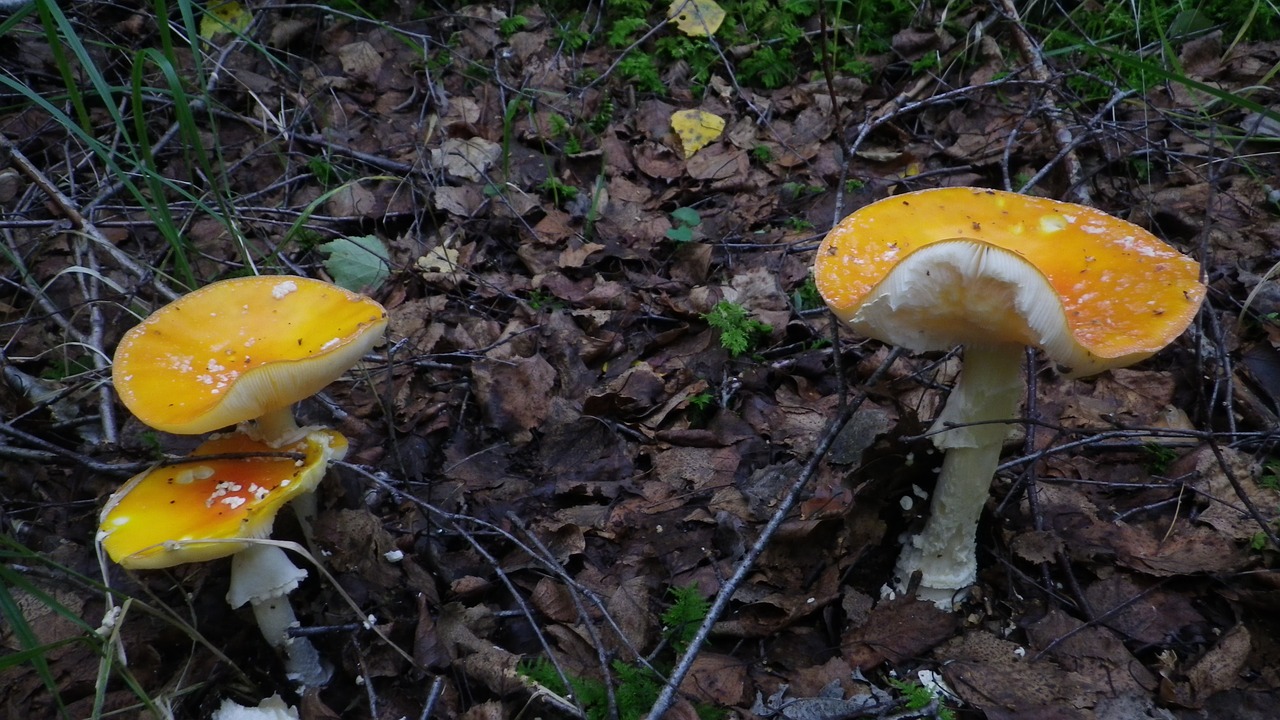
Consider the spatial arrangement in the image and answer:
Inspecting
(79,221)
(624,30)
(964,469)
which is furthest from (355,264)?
(964,469)

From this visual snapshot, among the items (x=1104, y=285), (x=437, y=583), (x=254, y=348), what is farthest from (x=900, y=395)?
(x=254, y=348)

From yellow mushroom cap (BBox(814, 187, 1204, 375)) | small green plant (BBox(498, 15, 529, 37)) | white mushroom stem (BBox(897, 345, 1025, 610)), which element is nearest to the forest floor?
white mushroom stem (BBox(897, 345, 1025, 610))

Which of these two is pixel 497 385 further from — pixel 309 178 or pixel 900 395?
pixel 309 178

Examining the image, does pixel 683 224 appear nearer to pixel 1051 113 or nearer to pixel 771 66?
pixel 771 66

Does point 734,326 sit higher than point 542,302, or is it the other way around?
point 734,326

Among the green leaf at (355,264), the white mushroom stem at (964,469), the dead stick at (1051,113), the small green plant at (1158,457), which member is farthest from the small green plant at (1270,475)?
the green leaf at (355,264)

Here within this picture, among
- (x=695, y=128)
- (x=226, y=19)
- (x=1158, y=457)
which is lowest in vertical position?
(x=1158, y=457)

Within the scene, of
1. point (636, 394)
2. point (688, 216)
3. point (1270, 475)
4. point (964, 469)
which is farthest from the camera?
point (688, 216)
